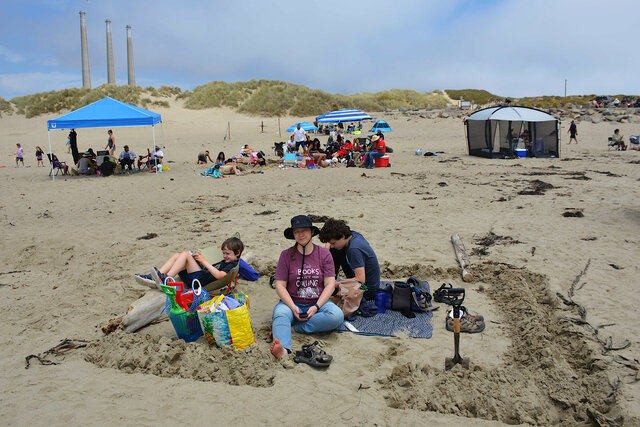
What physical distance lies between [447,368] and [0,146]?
3010cm

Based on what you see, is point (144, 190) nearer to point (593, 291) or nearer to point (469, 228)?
point (469, 228)

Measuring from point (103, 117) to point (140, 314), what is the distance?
12.4m

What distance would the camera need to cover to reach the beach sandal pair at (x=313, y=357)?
12.6ft

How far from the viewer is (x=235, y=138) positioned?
94.1ft

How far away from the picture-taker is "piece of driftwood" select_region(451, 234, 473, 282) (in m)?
5.82

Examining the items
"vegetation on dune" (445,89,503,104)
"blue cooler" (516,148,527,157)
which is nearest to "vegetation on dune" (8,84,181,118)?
"blue cooler" (516,148,527,157)

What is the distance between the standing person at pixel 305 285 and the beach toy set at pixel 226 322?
1.20ft

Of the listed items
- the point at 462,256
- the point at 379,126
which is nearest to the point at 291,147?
the point at 379,126

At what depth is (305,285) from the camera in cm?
454

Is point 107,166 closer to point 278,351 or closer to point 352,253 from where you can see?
point 352,253

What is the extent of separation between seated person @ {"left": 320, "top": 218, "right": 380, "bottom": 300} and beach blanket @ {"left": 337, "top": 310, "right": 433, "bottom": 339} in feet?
1.01

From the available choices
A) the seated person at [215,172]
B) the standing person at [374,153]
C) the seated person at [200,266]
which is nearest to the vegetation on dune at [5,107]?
the seated person at [215,172]

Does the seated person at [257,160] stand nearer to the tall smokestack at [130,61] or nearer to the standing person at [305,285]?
the standing person at [305,285]

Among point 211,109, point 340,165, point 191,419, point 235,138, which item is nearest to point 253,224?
point 191,419
